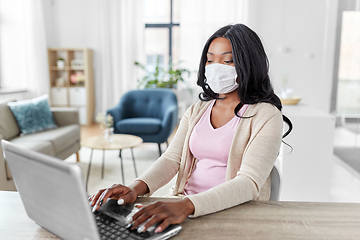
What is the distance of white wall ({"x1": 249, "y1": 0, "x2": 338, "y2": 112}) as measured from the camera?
5.00 metres

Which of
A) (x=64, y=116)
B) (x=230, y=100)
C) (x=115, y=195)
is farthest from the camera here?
(x=64, y=116)

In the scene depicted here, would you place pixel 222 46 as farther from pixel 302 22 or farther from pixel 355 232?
pixel 302 22

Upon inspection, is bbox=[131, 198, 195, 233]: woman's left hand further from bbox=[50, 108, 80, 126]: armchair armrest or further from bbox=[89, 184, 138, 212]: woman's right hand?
bbox=[50, 108, 80, 126]: armchair armrest

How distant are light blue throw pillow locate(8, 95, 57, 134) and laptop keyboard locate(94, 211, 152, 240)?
8.70 feet

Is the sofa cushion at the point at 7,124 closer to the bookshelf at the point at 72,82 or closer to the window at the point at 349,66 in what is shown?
the bookshelf at the point at 72,82

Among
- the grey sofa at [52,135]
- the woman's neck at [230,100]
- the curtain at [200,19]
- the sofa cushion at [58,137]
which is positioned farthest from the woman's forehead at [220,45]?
the curtain at [200,19]

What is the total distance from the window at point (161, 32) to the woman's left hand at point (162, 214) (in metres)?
4.94

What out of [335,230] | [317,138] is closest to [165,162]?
[335,230]

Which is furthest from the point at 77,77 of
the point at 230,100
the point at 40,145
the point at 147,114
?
the point at 230,100

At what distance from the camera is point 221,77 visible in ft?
3.86

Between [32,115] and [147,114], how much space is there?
1.35 m

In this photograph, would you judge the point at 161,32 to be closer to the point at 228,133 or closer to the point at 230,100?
the point at 230,100

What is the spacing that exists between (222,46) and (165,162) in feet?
1.56

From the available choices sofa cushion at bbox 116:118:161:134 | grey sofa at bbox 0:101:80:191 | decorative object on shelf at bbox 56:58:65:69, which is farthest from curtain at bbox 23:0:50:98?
sofa cushion at bbox 116:118:161:134
